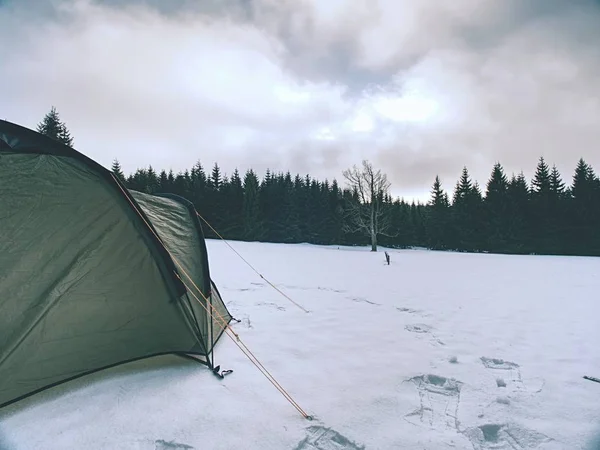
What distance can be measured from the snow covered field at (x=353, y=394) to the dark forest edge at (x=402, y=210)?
23302 millimetres

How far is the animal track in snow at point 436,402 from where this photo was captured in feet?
7.68

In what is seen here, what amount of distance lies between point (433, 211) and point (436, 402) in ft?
132

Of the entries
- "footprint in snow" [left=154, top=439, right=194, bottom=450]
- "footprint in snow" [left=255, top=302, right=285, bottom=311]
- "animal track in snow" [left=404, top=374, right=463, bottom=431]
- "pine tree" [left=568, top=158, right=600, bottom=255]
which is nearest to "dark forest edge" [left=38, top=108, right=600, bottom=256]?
"pine tree" [left=568, top=158, right=600, bottom=255]

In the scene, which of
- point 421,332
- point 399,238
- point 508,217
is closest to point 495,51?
point 421,332

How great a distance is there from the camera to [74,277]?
2773 millimetres

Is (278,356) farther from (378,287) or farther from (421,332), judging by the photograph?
(378,287)

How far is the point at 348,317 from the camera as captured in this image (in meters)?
5.39

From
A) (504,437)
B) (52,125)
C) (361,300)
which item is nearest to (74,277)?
(504,437)

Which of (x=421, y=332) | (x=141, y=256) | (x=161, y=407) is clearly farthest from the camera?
(x=421, y=332)

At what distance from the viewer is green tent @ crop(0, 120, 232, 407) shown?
2.48 meters

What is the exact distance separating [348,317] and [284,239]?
114ft

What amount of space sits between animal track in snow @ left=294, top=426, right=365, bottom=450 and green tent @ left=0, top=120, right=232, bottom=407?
145 cm

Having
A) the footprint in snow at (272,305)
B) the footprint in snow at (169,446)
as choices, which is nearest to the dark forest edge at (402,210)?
the footprint in snow at (272,305)

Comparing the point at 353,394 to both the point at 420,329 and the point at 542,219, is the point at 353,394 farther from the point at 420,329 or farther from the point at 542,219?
the point at 542,219
